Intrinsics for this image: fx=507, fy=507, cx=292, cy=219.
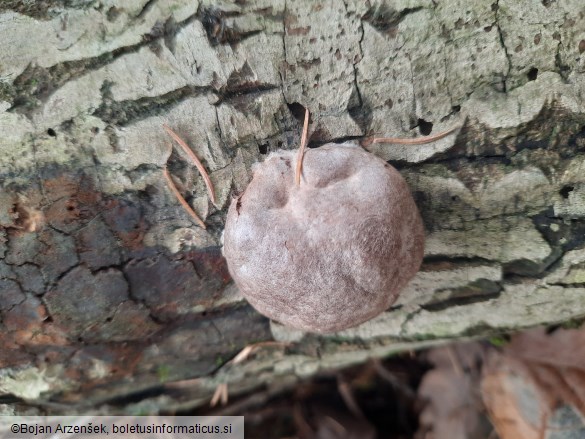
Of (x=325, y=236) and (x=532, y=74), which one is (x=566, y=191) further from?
(x=325, y=236)

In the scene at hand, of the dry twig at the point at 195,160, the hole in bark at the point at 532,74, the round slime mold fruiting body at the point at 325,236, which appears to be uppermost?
the hole in bark at the point at 532,74

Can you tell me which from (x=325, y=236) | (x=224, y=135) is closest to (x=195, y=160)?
(x=224, y=135)

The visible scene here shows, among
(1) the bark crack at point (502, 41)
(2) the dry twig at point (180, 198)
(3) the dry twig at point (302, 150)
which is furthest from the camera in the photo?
(2) the dry twig at point (180, 198)

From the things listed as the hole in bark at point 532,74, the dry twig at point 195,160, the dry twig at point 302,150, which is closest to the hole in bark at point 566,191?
the hole in bark at point 532,74

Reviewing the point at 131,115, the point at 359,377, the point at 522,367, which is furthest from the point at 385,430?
the point at 131,115

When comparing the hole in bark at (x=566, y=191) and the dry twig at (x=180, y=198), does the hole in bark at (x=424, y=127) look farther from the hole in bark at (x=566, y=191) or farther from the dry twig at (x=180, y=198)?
the dry twig at (x=180, y=198)

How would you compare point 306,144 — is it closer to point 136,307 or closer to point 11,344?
point 136,307

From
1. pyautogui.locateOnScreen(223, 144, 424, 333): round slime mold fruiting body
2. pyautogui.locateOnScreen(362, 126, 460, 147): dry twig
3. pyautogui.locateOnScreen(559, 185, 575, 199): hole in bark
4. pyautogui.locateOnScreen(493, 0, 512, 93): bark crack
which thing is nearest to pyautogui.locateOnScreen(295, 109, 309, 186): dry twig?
pyautogui.locateOnScreen(223, 144, 424, 333): round slime mold fruiting body
